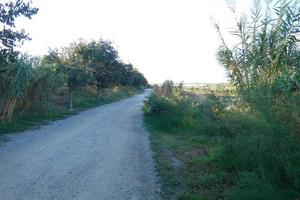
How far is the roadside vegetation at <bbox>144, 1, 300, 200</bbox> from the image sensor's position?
213 inches

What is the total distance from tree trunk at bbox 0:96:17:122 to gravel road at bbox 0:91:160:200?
9.65ft

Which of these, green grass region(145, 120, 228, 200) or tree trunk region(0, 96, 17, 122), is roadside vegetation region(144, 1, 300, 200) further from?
tree trunk region(0, 96, 17, 122)

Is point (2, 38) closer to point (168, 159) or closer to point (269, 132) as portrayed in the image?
point (168, 159)

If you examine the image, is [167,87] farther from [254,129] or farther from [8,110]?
[254,129]

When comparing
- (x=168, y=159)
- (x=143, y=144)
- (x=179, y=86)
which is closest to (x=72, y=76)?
(x=179, y=86)

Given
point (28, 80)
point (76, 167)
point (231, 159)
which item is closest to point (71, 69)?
point (28, 80)

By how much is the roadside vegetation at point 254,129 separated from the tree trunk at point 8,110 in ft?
28.2

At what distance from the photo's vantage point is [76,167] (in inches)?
360

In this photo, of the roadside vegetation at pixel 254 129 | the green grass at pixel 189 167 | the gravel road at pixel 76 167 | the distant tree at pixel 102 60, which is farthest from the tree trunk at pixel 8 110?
the distant tree at pixel 102 60

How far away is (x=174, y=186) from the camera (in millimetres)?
7871

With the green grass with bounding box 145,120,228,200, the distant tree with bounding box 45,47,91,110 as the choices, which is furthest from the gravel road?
the distant tree with bounding box 45,47,91,110

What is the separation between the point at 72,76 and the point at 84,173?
2074cm

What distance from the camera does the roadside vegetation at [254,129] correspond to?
540 cm

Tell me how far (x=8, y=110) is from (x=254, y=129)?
1434cm
